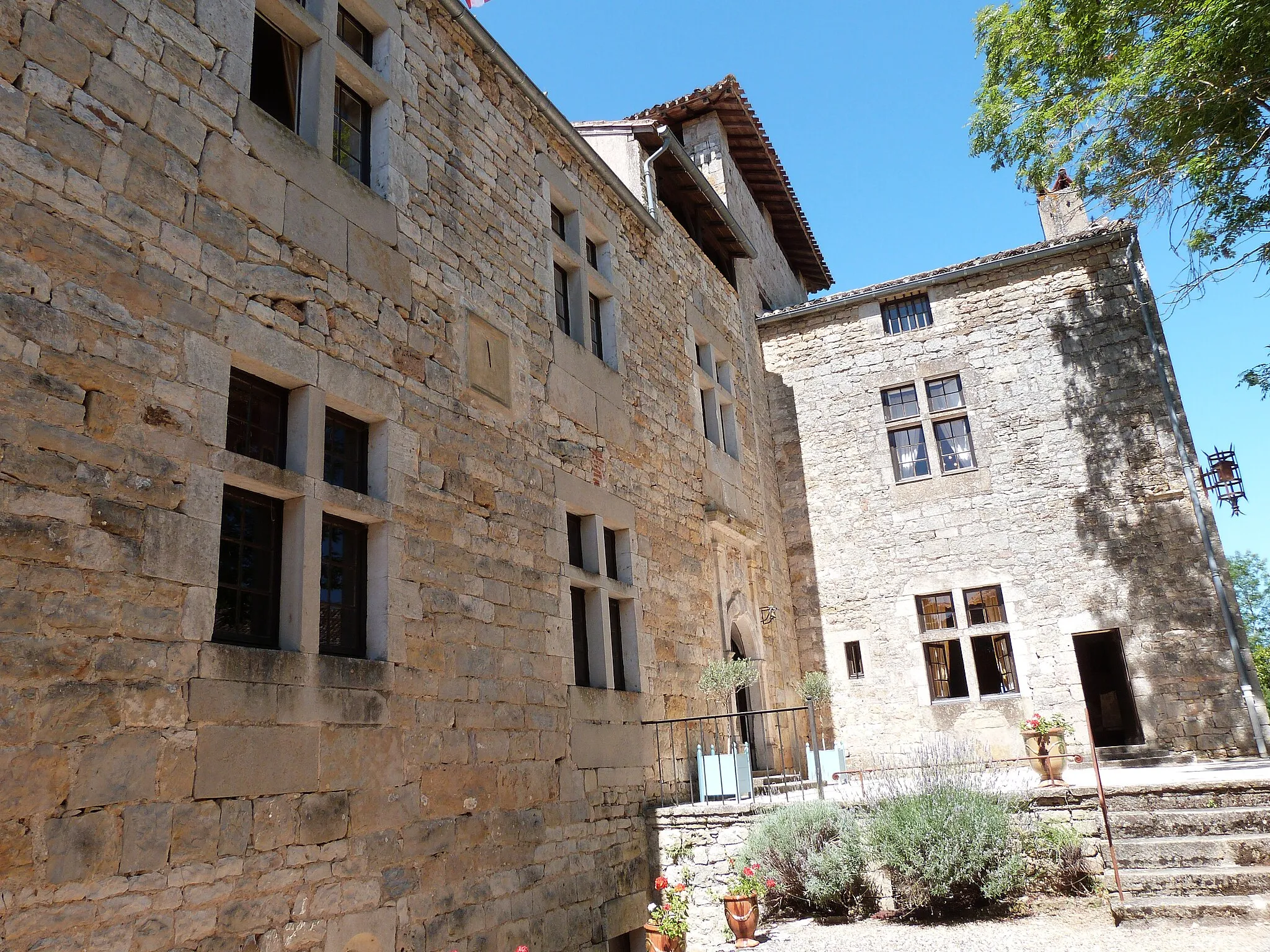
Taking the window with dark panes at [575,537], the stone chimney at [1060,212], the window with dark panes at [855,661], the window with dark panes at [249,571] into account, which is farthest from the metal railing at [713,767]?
the stone chimney at [1060,212]

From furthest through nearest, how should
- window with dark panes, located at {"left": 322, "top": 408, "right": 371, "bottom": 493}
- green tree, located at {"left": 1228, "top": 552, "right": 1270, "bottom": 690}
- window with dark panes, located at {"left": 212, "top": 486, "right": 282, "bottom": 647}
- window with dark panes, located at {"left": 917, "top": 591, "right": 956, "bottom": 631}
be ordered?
green tree, located at {"left": 1228, "top": 552, "right": 1270, "bottom": 690} < window with dark panes, located at {"left": 917, "top": 591, "right": 956, "bottom": 631} < window with dark panes, located at {"left": 322, "top": 408, "right": 371, "bottom": 493} < window with dark panes, located at {"left": 212, "top": 486, "right": 282, "bottom": 647}

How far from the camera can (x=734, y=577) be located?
32.8ft

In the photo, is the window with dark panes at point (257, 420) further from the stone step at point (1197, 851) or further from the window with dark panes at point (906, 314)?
the window with dark panes at point (906, 314)

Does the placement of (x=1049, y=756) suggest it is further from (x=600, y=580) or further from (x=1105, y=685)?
(x=1105, y=685)

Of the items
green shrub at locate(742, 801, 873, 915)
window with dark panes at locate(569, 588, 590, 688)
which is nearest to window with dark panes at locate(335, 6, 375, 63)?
window with dark panes at locate(569, 588, 590, 688)

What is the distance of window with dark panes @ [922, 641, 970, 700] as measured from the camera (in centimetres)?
1100

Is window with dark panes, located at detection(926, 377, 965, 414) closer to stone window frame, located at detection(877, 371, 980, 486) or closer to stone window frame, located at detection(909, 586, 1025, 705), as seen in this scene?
stone window frame, located at detection(877, 371, 980, 486)

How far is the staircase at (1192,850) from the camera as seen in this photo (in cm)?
520

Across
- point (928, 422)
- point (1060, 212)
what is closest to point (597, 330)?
point (928, 422)

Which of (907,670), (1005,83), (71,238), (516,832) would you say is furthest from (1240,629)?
(71,238)

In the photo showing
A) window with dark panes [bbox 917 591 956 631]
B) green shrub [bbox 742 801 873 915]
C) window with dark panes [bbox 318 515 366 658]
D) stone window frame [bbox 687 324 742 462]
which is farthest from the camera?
window with dark panes [bbox 917 591 956 631]

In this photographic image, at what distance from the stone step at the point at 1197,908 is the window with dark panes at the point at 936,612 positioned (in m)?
6.04

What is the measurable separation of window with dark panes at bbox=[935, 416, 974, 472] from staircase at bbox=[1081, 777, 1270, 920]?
6.10m

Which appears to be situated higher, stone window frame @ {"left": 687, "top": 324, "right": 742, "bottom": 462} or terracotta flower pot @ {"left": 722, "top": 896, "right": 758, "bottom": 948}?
stone window frame @ {"left": 687, "top": 324, "right": 742, "bottom": 462}
